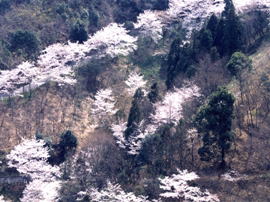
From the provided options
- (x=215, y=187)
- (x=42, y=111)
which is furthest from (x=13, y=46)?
(x=215, y=187)

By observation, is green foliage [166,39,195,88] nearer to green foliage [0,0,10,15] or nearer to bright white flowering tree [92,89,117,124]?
bright white flowering tree [92,89,117,124]

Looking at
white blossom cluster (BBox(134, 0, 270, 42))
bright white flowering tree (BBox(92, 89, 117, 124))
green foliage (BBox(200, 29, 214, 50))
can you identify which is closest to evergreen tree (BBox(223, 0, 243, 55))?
green foliage (BBox(200, 29, 214, 50))

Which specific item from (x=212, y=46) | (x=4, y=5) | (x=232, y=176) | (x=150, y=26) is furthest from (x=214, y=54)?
(x=4, y=5)

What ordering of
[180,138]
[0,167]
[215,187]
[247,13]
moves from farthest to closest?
[247,13]
[0,167]
[180,138]
[215,187]

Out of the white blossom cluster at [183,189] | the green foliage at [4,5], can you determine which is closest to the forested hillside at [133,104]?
the white blossom cluster at [183,189]

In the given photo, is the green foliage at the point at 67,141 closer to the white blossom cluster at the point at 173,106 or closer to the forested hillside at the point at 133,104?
the forested hillside at the point at 133,104

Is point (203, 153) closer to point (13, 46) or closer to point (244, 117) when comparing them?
point (244, 117)

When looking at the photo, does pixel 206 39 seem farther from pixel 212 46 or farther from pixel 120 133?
pixel 120 133

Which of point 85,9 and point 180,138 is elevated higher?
point 85,9
